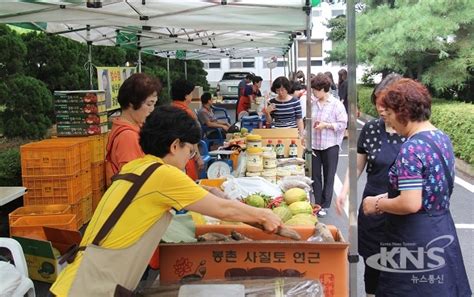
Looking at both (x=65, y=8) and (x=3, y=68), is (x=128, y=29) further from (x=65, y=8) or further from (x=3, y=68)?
(x=65, y=8)

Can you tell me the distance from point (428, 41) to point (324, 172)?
269 inches

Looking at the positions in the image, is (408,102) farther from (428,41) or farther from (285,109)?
(428,41)

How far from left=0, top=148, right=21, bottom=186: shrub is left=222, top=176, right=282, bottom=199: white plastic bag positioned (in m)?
3.56

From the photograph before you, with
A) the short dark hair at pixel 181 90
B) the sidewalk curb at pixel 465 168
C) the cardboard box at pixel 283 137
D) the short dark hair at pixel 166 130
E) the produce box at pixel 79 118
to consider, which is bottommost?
the sidewalk curb at pixel 465 168

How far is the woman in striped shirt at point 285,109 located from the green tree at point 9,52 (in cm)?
415

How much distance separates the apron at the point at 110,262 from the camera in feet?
6.38

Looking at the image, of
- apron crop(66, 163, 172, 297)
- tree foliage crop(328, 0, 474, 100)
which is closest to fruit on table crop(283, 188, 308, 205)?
apron crop(66, 163, 172, 297)

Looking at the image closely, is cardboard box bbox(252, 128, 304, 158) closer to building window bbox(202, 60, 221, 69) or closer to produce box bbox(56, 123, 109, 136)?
produce box bbox(56, 123, 109, 136)

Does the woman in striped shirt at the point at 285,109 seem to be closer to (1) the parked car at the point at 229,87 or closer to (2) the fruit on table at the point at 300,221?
(2) the fruit on table at the point at 300,221

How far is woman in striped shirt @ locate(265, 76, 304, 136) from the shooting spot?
740cm

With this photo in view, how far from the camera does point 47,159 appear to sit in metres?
5.65

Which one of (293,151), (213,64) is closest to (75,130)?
(293,151)

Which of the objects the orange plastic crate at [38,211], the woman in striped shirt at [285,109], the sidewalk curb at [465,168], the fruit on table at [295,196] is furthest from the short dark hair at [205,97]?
the fruit on table at [295,196]

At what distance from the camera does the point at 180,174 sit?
1972mm
